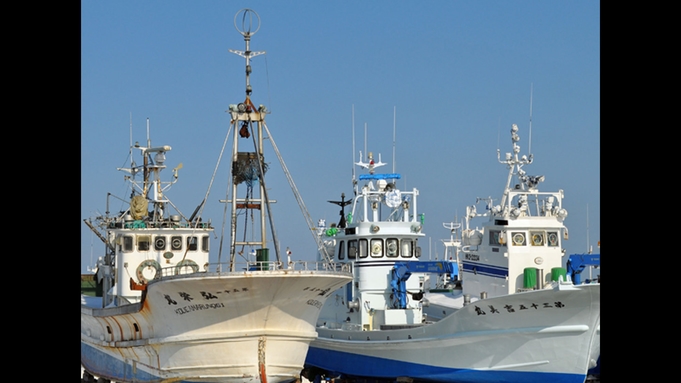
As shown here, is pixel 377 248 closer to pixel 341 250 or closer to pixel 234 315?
pixel 341 250

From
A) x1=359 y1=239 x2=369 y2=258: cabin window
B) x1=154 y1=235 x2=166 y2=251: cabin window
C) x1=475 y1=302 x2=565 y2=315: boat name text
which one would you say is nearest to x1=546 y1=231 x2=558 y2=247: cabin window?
x1=475 y1=302 x2=565 y2=315: boat name text

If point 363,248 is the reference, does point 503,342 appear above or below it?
below

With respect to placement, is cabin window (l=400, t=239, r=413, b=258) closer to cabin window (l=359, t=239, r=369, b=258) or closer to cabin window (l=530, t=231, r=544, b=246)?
cabin window (l=359, t=239, r=369, b=258)

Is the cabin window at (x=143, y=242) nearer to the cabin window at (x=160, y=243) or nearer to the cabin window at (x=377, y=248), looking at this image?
the cabin window at (x=160, y=243)

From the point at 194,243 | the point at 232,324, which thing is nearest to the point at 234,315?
the point at 232,324

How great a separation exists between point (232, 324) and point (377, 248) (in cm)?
1064

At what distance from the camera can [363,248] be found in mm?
34312

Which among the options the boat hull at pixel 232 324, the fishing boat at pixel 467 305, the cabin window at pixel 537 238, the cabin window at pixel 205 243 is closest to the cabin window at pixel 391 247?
the fishing boat at pixel 467 305

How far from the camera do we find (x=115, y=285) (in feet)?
102

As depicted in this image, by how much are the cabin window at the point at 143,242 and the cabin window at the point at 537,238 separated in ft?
40.7
